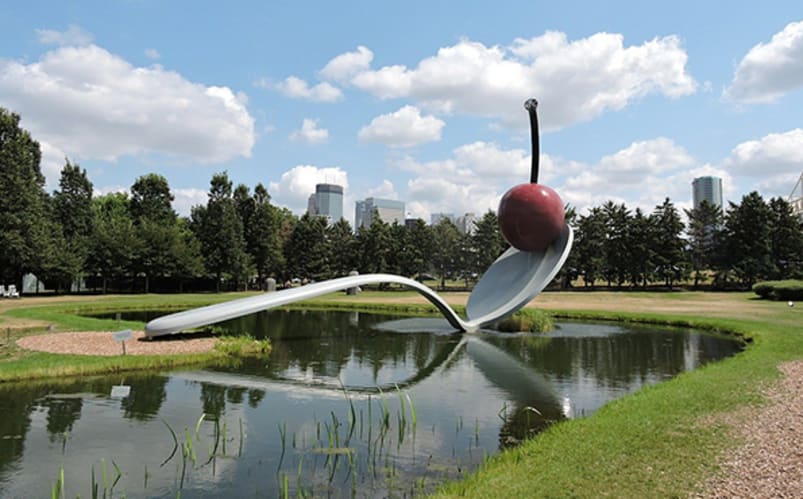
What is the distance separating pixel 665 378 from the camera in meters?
11.2

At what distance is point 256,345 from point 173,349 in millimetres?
2060

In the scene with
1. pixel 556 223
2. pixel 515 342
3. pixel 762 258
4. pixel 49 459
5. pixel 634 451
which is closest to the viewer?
→ pixel 634 451

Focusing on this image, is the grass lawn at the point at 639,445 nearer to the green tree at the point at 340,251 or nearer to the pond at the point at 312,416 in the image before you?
the pond at the point at 312,416

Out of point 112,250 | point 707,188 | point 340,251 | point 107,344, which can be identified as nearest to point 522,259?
point 107,344

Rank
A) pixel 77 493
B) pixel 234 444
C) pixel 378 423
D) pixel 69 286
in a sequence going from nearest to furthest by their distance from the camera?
pixel 77 493
pixel 234 444
pixel 378 423
pixel 69 286

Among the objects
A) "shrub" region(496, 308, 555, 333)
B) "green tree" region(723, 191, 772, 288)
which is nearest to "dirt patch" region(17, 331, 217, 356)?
"shrub" region(496, 308, 555, 333)

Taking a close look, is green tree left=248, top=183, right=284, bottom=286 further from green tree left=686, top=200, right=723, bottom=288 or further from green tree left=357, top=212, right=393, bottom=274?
green tree left=686, top=200, right=723, bottom=288

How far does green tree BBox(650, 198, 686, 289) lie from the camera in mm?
48188

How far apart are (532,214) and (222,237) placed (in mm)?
33041

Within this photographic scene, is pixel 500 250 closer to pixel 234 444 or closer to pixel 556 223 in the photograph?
pixel 556 223

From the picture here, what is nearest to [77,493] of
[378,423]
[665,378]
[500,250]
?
[378,423]

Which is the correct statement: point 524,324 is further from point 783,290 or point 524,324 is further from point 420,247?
point 420,247

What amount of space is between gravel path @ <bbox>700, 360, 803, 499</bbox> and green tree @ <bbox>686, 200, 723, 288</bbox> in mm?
49376

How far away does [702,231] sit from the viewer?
53156 mm
